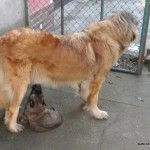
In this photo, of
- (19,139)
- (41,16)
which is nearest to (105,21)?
(19,139)

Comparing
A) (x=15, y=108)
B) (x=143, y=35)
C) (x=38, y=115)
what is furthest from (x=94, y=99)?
(x=143, y=35)

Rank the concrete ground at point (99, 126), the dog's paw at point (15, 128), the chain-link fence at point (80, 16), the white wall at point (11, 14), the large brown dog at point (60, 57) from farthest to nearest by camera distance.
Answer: the chain-link fence at point (80, 16) → the white wall at point (11, 14) → the dog's paw at point (15, 128) → the concrete ground at point (99, 126) → the large brown dog at point (60, 57)

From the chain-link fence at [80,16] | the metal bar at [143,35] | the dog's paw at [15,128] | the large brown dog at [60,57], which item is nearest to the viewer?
the large brown dog at [60,57]

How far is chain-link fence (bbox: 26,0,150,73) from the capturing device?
481 centimetres

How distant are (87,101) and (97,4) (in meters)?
4.51

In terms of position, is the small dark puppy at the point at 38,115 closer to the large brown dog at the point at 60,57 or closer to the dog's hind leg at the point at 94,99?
the large brown dog at the point at 60,57

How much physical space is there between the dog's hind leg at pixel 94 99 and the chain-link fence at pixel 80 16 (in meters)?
1.24

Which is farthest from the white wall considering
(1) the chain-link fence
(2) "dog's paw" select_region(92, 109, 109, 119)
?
(2) "dog's paw" select_region(92, 109, 109, 119)

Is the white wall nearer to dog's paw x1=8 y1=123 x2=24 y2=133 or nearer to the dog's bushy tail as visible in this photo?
the dog's bushy tail

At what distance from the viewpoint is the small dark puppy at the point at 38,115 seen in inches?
140

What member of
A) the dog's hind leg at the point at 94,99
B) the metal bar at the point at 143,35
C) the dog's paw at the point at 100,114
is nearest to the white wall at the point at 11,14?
the dog's hind leg at the point at 94,99

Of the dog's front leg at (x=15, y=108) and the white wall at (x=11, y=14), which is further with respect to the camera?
the white wall at (x=11, y=14)

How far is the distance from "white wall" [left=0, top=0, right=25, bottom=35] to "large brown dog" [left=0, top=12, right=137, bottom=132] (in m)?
1.03

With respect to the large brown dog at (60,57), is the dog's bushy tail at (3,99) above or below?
below
